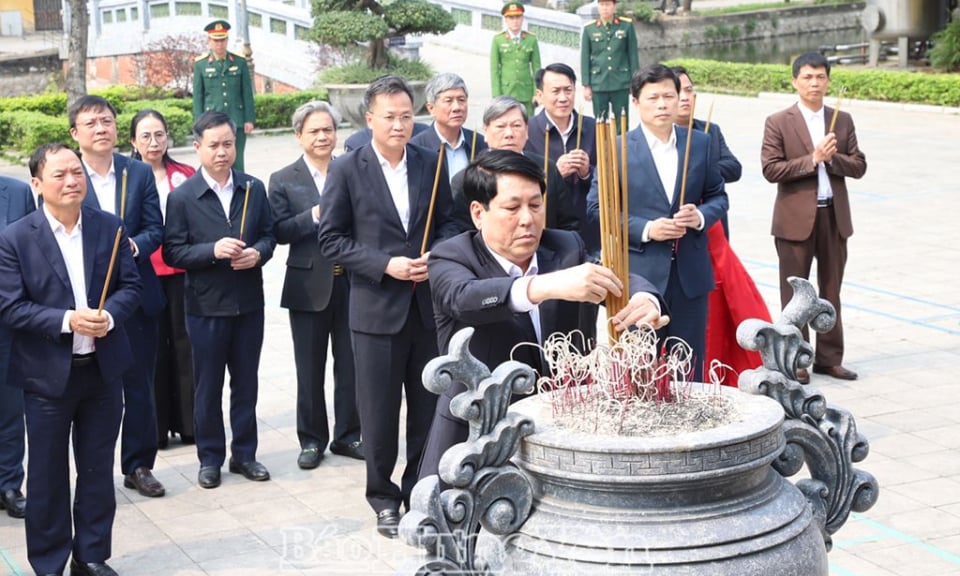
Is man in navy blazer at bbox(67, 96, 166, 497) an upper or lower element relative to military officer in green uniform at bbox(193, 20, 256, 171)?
lower

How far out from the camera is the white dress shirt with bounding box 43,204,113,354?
5.03 m

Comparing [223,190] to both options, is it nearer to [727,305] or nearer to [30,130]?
[727,305]

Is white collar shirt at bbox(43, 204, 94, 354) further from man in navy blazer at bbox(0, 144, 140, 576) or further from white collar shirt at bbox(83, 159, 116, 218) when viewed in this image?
white collar shirt at bbox(83, 159, 116, 218)

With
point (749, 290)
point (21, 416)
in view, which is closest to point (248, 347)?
point (21, 416)

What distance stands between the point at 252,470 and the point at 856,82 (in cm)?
1632

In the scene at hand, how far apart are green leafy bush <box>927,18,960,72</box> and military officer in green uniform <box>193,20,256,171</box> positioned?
1243cm

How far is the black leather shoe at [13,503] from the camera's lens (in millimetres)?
5852

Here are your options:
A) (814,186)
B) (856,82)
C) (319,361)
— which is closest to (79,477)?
(319,361)

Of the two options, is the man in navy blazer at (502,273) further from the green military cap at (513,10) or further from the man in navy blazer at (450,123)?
the green military cap at (513,10)

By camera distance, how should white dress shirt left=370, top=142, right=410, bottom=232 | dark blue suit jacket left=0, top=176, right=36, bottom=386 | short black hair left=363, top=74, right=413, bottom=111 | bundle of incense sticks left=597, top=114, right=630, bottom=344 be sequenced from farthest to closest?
1. dark blue suit jacket left=0, top=176, right=36, bottom=386
2. white dress shirt left=370, top=142, right=410, bottom=232
3. short black hair left=363, top=74, right=413, bottom=111
4. bundle of incense sticks left=597, top=114, right=630, bottom=344

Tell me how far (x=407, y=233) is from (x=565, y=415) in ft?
8.37

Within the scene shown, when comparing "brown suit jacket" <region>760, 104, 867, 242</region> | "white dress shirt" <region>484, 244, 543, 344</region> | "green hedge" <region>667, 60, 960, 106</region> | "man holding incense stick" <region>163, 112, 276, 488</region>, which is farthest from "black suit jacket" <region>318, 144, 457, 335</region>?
"green hedge" <region>667, 60, 960, 106</region>

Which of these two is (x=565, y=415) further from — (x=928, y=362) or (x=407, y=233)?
(x=928, y=362)

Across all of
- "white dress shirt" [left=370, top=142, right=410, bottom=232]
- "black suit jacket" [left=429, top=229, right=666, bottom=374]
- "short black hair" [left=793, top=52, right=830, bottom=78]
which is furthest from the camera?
"short black hair" [left=793, top=52, right=830, bottom=78]
